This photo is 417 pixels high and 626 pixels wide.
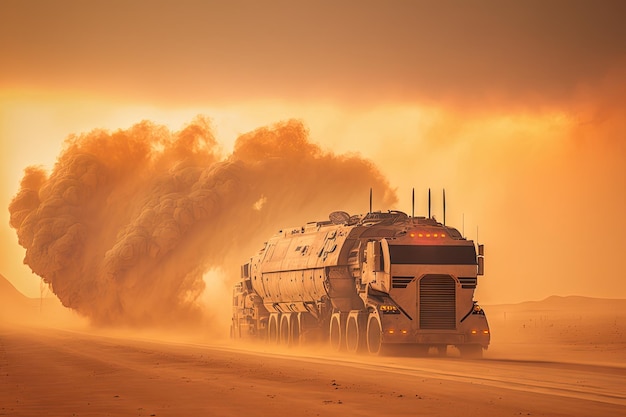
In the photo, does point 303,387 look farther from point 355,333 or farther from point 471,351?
point 355,333

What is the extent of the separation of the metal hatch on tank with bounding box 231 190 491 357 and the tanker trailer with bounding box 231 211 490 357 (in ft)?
0.12

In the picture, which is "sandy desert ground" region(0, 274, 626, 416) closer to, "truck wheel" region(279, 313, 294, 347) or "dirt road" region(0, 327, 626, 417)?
"dirt road" region(0, 327, 626, 417)

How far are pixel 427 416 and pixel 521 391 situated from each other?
5.24 meters

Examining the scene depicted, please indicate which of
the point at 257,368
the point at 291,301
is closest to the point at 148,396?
the point at 257,368

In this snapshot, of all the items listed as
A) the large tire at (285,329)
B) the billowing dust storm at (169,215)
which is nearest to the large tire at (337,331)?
the large tire at (285,329)

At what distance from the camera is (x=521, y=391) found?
26.8m

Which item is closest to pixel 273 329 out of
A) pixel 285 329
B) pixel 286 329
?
pixel 285 329

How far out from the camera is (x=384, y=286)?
42812mm

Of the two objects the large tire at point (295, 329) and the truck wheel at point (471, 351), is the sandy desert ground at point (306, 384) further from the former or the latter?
the large tire at point (295, 329)


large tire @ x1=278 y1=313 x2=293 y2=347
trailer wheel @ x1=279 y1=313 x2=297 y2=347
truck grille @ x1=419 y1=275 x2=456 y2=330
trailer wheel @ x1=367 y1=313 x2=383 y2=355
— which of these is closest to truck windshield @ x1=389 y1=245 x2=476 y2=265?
truck grille @ x1=419 y1=275 x2=456 y2=330

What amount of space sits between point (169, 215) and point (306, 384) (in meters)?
55.2

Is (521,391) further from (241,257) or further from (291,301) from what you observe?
(241,257)

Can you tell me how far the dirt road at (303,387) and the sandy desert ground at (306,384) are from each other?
0.02m

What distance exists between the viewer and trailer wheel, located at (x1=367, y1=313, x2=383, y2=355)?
141 ft
